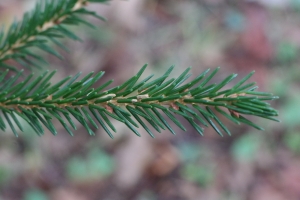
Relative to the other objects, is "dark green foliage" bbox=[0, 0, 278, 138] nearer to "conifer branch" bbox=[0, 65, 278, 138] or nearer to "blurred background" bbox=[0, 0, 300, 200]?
"conifer branch" bbox=[0, 65, 278, 138]

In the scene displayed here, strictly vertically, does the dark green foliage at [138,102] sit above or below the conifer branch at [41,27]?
below

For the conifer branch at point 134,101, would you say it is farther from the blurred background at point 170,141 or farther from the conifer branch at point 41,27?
the blurred background at point 170,141

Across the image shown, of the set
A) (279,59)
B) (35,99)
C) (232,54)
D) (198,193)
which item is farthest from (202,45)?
(35,99)

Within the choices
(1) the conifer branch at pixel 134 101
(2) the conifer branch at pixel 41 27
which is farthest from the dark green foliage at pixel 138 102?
(2) the conifer branch at pixel 41 27

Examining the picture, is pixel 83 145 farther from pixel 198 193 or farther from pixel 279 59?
pixel 279 59

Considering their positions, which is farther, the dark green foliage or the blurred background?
the blurred background

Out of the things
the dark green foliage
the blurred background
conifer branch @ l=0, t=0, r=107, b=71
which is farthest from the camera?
the blurred background

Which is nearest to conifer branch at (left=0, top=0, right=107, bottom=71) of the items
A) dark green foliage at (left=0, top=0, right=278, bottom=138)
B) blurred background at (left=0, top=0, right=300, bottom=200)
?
dark green foliage at (left=0, top=0, right=278, bottom=138)

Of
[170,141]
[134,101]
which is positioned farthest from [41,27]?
Answer: [170,141]

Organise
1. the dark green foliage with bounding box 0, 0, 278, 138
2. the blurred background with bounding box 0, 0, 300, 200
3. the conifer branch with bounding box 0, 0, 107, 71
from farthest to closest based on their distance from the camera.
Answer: the blurred background with bounding box 0, 0, 300, 200, the conifer branch with bounding box 0, 0, 107, 71, the dark green foliage with bounding box 0, 0, 278, 138
